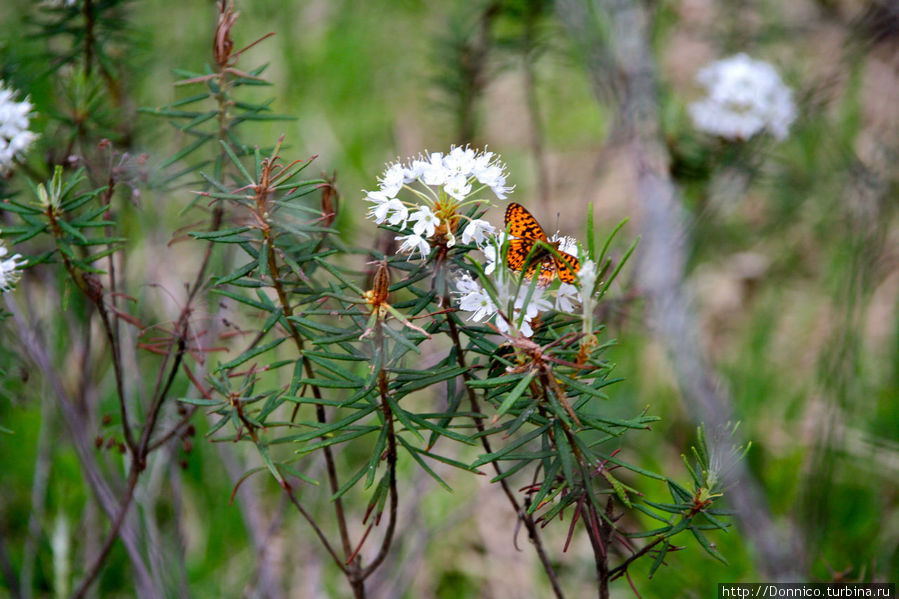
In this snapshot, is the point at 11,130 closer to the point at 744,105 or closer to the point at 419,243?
the point at 419,243

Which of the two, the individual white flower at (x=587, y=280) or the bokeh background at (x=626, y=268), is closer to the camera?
the individual white flower at (x=587, y=280)

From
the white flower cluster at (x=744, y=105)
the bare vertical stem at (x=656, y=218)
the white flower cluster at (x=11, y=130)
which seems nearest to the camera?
the white flower cluster at (x=11, y=130)

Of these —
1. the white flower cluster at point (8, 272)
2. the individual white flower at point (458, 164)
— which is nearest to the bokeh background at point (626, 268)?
the white flower cluster at point (8, 272)

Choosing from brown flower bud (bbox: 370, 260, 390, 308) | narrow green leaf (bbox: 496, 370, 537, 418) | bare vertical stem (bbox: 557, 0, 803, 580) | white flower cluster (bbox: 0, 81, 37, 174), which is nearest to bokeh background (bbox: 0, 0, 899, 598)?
bare vertical stem (bbox: 557, 0, 803, 580)

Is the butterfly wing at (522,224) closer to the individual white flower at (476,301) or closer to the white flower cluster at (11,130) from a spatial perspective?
the individual white flower at (476,301)

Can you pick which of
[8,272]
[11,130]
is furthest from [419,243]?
[11,130]
